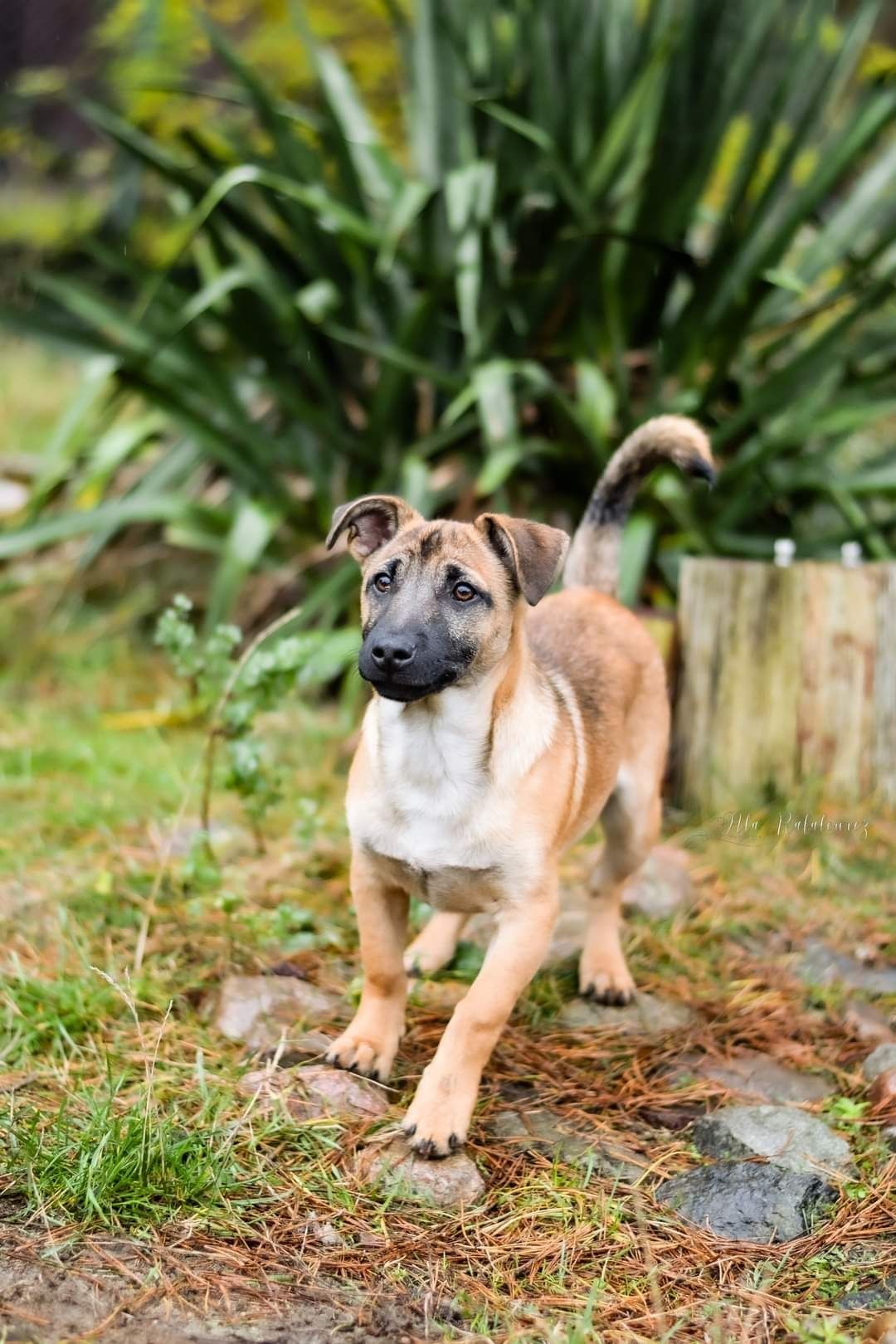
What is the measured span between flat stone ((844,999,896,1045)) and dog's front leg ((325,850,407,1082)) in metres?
1.31

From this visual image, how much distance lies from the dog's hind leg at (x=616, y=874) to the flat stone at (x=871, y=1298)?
3.97 feet

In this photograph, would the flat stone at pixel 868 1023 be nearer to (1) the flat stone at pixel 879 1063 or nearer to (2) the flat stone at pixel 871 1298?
(1) the flat stone at pixel 879 1063

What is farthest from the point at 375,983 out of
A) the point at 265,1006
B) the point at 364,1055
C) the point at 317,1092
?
the point at 265,1006

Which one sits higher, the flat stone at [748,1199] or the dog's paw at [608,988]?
the dog's paw at [608,988]

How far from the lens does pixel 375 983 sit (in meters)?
3.14

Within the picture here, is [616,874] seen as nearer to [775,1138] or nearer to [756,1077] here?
[756,1077]

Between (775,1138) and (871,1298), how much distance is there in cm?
52

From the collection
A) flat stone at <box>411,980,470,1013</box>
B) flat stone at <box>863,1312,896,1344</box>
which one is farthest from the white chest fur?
flat stone at <box>863,1312,896,1344</box>

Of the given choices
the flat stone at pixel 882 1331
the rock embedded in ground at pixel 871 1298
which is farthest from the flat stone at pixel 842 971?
the flat stone at pixel 882 1331

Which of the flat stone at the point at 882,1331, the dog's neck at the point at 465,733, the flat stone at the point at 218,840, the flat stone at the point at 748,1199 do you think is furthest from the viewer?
the flat stone at the point at 218,840

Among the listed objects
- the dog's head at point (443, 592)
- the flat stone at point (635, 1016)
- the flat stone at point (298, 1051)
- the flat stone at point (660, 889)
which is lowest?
the flat stone at point (298, 1051)

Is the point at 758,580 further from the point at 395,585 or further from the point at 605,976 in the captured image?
the point at 395,585

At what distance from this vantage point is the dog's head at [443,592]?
2.79 metres

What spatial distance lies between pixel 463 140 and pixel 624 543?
219 cm
